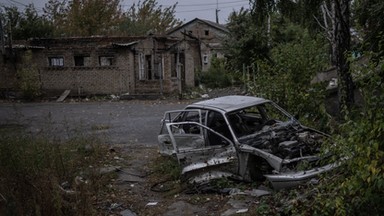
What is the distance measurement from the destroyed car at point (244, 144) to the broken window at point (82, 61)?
21.0 metres

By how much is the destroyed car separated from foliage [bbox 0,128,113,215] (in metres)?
2.39

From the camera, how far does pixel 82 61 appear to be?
97.1 feet

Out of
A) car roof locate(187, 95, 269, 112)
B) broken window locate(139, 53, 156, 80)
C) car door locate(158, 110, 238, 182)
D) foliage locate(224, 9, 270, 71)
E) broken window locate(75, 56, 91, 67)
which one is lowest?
car door locate(158, 110, 238, 182)

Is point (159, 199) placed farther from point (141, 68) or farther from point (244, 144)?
point (141, 68)

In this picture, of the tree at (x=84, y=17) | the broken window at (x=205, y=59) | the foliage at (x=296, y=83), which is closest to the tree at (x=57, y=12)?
the tree at (x=84, y=17)

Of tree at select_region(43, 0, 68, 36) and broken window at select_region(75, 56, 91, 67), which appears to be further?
tree at select_region(43, 0, 68, 36)

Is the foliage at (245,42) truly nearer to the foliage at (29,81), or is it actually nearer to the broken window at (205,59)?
the broken window at (205,59)

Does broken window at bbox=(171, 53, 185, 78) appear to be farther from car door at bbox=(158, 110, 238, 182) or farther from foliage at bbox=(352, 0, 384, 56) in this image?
foliage at bbox=(352, 0, 384, 56)

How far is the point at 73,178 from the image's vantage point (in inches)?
270

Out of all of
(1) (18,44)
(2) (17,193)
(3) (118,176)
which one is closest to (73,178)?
(2) (17,193)

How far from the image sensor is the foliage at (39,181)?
5.37 meters

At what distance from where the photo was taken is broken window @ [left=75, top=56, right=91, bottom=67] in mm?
29281

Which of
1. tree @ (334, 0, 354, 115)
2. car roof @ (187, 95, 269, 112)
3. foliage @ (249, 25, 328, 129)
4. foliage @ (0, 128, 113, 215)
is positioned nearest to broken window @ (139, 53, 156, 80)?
foliage @ (249, 25, 328, 129)

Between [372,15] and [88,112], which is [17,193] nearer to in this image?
[372,15]
